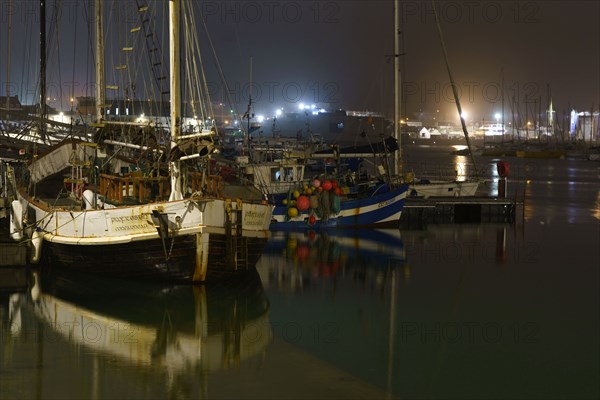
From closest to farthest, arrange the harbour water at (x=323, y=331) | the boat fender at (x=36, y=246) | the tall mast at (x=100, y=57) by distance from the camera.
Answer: the harbour water at (x=323, y=331), the boat fender at (x=36, y=246), the tall mast at (x=100, y=57)

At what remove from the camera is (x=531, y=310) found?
21234mm

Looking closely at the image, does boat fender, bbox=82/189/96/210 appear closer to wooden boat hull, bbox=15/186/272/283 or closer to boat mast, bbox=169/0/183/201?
wooden boat hull, bbox=15/186/272/283

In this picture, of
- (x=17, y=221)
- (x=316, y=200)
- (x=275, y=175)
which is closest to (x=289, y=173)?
(x=275, y=175)

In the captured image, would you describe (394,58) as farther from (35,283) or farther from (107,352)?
(107,352)

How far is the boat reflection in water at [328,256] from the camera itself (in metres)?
25.0

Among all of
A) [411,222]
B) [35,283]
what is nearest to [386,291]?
[35,283]

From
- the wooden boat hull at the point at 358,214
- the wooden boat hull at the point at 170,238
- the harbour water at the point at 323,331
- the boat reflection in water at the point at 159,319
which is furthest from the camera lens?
the wooden boat hull at the point at 358,214

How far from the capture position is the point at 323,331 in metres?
18.5

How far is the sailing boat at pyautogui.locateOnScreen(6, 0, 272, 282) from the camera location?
2075 cm

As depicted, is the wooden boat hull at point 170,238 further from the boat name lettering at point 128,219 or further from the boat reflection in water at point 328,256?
the boat reflection in water at point 328,256

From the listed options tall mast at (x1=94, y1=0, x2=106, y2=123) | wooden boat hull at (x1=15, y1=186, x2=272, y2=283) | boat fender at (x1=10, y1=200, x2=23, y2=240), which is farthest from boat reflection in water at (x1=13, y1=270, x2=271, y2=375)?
tall mast at (x1=94, y1=0, x2=106, y2=123)

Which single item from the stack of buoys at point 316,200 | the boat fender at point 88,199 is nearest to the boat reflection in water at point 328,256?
the stack of buoys at point 316,200

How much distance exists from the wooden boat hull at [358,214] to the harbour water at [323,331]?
155 inches

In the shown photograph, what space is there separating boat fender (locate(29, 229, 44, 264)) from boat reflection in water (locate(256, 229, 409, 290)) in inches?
234
